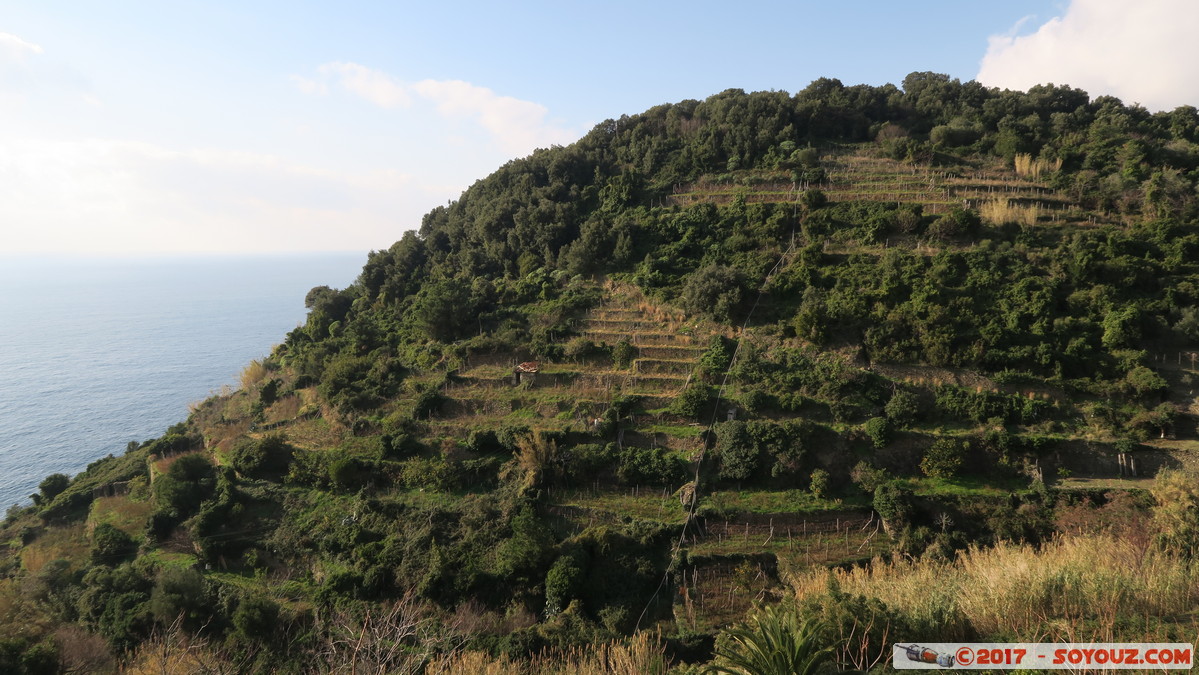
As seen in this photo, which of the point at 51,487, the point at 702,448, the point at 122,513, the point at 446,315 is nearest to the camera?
the point at 702,448

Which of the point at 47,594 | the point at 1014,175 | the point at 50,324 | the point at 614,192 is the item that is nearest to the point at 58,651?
the point at 47,594

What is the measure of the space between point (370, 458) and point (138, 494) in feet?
37.9

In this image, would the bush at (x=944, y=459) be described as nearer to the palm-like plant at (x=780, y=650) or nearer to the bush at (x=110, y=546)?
the palm-like plant at (x=780, y=650)

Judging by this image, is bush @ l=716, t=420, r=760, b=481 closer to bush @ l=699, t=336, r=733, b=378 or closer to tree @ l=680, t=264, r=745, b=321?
bush @ l=699, t=336, r=733, b=378

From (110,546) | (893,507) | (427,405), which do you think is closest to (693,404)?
(893,507)

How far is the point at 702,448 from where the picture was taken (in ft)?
61.6

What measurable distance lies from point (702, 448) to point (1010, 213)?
69.0 ft

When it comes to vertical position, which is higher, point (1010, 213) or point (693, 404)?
point (1010, 213)

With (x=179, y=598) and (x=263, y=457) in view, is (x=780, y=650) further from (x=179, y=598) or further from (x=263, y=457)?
(x=263, y=457)

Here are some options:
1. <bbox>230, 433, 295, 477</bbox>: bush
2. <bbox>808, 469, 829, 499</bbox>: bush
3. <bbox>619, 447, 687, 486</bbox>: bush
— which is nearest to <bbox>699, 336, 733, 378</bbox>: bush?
<bbox>619, 447, 687, 486</bbox>: bush

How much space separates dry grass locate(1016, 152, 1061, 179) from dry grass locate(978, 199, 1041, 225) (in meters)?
4.92

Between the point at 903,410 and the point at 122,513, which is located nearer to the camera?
the point at 903,410

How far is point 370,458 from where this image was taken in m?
20.3

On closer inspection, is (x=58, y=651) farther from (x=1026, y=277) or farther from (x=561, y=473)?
(x=1026, y=277)
